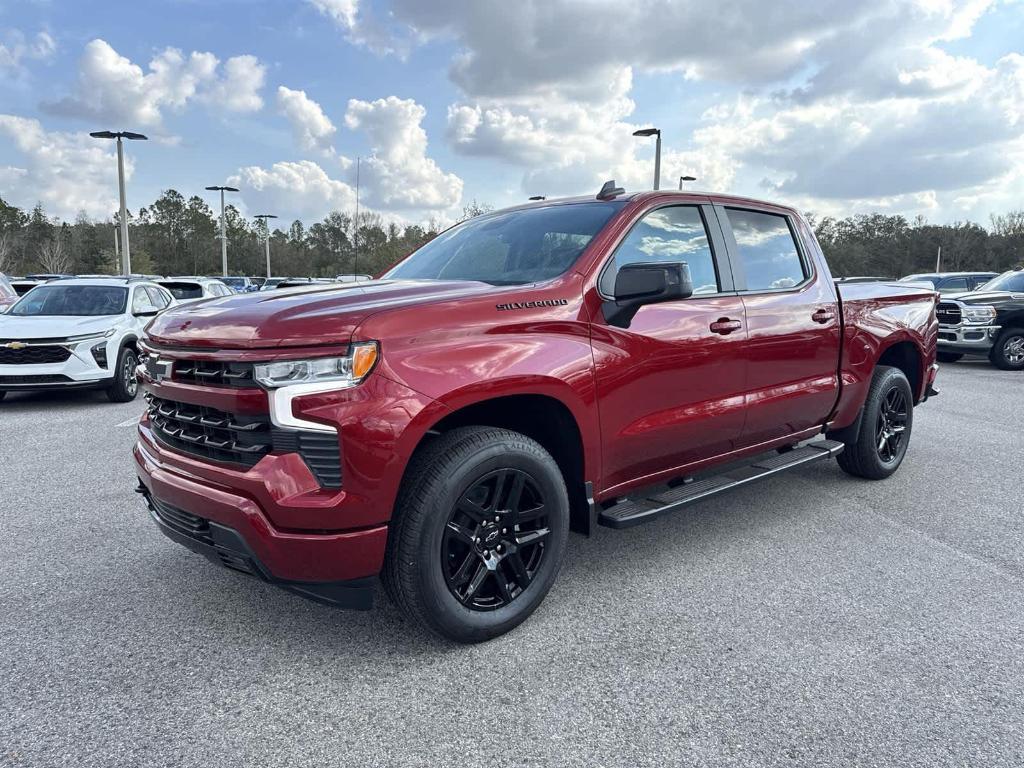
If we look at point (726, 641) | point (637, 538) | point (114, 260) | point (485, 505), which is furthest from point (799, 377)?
point (114, 260)

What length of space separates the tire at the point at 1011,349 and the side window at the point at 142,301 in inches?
533

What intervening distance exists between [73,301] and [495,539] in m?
9.00

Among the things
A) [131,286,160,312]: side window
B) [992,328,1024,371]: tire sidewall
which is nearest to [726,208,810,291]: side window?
[131,286,160,312]: side window

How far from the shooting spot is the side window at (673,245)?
3418mm

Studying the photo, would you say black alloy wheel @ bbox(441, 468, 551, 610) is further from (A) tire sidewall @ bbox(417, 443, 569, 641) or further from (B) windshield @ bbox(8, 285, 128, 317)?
(B) windshield @ bbox(8, 285, 128, 317)

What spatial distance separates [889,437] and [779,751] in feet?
12.0

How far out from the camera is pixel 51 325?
869 centimetres

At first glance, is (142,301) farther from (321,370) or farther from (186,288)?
(321,370)

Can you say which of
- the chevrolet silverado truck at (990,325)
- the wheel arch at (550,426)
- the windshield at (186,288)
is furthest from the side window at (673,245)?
the windshield at (186,288)

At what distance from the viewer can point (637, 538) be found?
4090 mm

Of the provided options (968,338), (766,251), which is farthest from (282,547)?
(968,338)

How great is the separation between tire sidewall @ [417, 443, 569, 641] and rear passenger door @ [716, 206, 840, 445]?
4.75 feet

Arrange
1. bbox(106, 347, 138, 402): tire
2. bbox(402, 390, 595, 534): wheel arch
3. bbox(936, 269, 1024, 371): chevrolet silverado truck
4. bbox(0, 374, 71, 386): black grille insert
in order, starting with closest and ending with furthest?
bbox(402, 390, 595, 534): wheel arch < bbox(0, 374, 71, 386): black grille insert < bbox(106, 347, 138, 402): tire < bbox(936, 269, 1024, 371): chevrolet silverado truck

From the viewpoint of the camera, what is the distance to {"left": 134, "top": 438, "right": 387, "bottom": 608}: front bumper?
251cm
